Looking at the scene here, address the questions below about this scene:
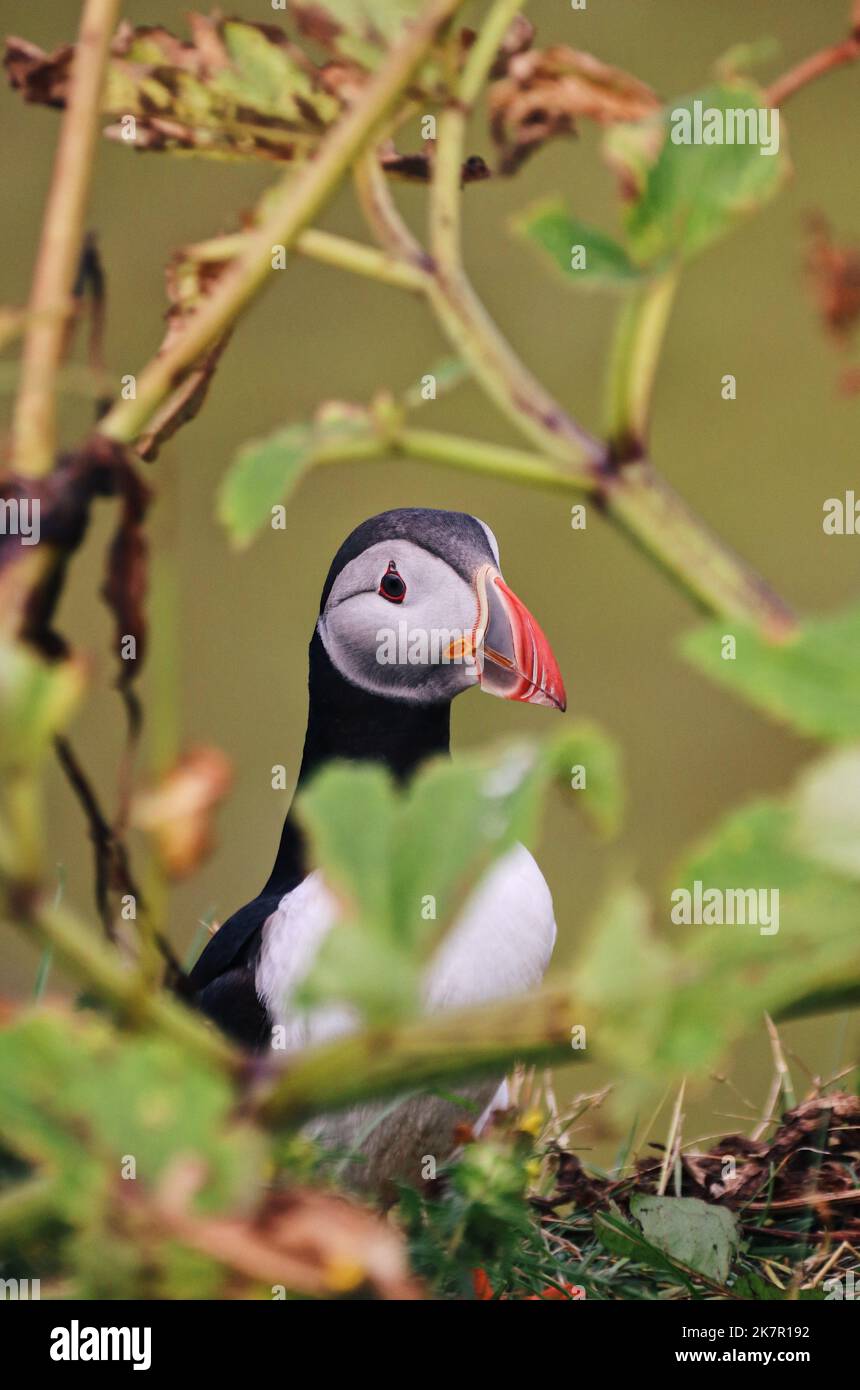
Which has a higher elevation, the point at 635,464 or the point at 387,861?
the point at 635,464

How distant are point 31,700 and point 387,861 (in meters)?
0.07

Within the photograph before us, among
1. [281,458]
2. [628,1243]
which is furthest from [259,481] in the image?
[628,1243]

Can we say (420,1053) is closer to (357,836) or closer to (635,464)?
(357,836)

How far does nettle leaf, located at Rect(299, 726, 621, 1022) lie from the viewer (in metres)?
0.27

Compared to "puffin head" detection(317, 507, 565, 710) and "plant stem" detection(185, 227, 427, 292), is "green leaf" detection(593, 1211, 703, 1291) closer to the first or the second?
"puffin head" detection(317, 507, 565, 710)

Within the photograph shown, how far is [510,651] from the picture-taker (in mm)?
1390

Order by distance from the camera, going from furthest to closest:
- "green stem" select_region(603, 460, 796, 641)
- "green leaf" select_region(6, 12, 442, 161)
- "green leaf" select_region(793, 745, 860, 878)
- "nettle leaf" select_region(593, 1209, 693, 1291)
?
1. "nettle leaf" select_region(593, 1209, 693, 1291)
2. "green leaf" select_region(6, 12, 442, 161)
3. "green stem" select_region(603, 460, 796, 641)
4. "green leaf" select_region(793, 745, 860, 878)

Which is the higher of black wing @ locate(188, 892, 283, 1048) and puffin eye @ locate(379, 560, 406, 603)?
puffin eye @ locate(379, 560, 406, 603)

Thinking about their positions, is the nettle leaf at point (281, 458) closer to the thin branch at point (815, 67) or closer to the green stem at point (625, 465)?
the green stem at point (625, 465)

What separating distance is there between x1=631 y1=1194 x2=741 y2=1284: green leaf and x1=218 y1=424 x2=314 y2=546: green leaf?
0.81 m

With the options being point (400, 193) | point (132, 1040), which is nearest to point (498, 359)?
point (132, 1040)

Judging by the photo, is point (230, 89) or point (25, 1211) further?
point (230, 89)

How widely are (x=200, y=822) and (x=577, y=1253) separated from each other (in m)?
0.92

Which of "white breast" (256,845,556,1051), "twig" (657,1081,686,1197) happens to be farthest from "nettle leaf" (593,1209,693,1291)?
"white breast" (256,845,556,1051)
